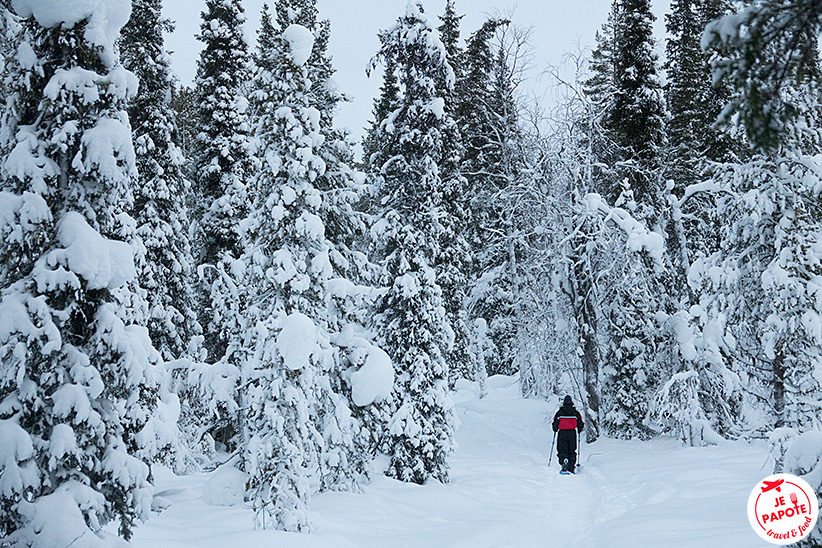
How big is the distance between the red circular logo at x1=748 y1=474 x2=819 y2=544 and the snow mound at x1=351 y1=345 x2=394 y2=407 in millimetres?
6617

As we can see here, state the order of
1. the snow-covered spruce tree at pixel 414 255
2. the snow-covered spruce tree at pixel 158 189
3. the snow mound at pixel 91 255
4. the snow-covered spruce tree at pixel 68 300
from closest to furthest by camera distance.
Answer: the snow-covered spruce tree at pixel 68 300 → the snow mound at pixel 91 255 → the snow-covered spruce tree at pixel 414 255 → the snow-covered spruce tree at pixel 158 189

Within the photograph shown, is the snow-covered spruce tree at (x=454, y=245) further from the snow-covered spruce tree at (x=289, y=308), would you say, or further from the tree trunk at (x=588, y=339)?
the snow-covered spruce tree at (x=289, y=308)

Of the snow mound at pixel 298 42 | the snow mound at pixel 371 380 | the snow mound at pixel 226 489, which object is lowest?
the snow mound at pixel 226 489

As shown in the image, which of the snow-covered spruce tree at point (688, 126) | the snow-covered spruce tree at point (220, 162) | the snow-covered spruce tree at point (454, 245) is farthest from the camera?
the snow-covered spruce tree at point (454, 245)

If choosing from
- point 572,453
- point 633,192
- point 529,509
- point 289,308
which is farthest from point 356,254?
point 633,192

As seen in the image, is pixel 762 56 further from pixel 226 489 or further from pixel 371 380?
pixel 226 489

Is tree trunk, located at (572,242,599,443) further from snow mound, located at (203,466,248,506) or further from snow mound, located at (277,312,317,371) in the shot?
snow mound, located at (203,466,248,506)

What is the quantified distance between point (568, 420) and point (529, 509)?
516 cm

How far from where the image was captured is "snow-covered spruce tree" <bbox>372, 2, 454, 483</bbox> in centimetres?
1455

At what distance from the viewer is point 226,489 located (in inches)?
444

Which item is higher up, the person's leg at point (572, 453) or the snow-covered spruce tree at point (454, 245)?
the snow-covered spruce tree at point (454, 245)

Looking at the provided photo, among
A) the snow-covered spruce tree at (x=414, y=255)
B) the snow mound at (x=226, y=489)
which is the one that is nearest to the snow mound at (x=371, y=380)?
the snow mound at (x=226, y=489)

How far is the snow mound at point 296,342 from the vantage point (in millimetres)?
9805

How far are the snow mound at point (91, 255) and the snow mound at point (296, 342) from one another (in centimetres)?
344
